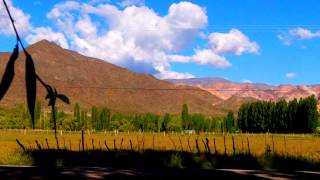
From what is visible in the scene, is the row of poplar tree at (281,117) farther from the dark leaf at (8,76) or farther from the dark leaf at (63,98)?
the dark leaf at (8,76)

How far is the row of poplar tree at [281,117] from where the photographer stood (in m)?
99.4

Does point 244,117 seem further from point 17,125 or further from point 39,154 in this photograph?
point 39,154

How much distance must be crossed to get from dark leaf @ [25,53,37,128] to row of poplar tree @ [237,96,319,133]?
99.9 metres

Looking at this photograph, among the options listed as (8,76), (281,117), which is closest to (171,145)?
(8,76)

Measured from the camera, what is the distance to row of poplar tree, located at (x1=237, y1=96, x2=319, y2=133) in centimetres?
9944

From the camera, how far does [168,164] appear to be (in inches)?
495

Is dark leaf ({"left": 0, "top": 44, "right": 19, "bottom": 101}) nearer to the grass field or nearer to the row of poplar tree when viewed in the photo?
the grass field

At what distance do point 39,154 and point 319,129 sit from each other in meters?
80.9

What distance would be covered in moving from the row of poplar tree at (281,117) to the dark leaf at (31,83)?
9995cm

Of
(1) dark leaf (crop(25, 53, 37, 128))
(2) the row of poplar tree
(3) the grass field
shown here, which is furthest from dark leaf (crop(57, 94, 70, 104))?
(2) the row of poplar tree

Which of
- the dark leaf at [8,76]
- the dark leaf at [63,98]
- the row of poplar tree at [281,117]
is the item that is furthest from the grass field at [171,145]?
the row of poplar tree at [281,117]

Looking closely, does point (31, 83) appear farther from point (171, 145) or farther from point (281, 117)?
point (281, 117)

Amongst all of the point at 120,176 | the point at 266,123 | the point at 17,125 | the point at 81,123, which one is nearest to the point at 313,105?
the point at 266,123

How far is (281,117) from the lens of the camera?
354ft
